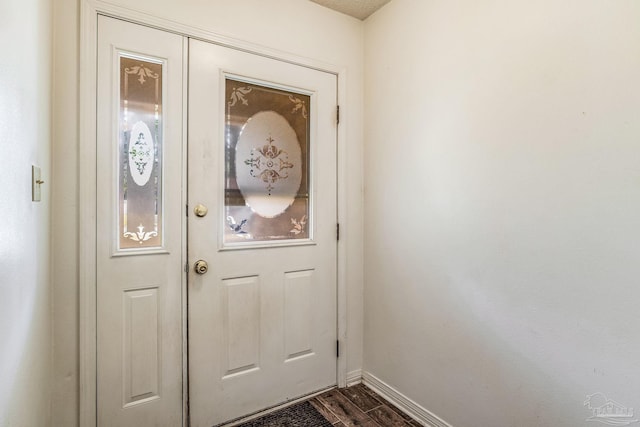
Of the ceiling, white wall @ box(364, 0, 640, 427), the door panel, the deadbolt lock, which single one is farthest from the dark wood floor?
the ceiling

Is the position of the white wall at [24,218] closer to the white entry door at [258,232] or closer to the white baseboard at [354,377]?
the white entry door at [258,232]

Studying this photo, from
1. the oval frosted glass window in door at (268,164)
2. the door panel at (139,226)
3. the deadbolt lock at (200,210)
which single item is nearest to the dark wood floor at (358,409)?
the door panel at (139,226)

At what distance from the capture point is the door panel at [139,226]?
1532mm

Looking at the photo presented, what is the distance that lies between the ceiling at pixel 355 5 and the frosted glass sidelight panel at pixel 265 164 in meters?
0.60

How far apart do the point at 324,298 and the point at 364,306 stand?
1.05ft

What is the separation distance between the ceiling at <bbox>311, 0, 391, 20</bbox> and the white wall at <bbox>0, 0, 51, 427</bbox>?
1479mm

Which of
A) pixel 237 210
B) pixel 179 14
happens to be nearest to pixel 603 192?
pixel 237 210

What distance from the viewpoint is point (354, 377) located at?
225cm

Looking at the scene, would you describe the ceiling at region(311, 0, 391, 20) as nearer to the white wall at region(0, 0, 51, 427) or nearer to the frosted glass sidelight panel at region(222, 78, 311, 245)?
the frosted glass sidelight panel at region(222, 78, 311, 245)

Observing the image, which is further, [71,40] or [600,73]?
[71,40]

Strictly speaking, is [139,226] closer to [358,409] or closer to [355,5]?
[358,409]

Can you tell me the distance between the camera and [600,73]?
1187 millimetres

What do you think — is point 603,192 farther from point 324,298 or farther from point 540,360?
point 324,298

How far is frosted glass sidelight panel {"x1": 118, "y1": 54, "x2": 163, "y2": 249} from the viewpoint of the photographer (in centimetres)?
157
